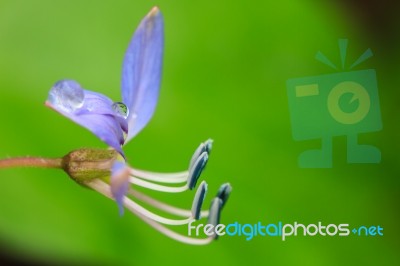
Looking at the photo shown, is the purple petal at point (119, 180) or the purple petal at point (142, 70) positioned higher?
the purple petal at point (142, 70)

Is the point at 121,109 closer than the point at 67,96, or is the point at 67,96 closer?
the point at 67,96

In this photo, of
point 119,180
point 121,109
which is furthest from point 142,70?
point 119,180

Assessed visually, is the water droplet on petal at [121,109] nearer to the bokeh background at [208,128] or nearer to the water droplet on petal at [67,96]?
the water droplet on petal at [67,96]

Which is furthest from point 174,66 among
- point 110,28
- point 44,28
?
point 44,28

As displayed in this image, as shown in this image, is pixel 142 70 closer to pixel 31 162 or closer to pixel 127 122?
pixel 127 122

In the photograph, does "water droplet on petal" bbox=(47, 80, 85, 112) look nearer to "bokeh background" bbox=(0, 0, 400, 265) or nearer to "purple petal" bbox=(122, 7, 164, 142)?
"purple petal" bbox=(122, 7, 164, 142)

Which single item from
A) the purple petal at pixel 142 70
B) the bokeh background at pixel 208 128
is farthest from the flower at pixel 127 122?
the bokeh background at pixel 208 128

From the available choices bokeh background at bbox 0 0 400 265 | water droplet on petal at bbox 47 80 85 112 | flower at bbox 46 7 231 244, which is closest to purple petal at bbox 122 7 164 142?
flower at bbox 46 7 231 244
